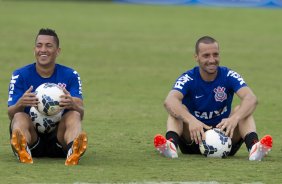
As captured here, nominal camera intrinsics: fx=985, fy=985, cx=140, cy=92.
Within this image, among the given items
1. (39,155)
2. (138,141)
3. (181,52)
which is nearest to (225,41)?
(181,52)

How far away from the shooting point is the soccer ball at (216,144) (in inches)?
436

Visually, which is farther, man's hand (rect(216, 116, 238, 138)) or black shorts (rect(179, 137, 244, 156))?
black shorts (rect(179, 137, 244, 156))

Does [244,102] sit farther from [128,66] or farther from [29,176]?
[128,66]

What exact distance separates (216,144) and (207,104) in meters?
0.64

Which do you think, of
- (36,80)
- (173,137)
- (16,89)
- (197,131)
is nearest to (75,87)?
(36,80)

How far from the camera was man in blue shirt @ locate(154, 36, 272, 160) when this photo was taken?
11227mm

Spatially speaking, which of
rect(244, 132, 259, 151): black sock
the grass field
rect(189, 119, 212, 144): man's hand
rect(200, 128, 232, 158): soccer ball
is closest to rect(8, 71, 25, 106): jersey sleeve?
the grass field

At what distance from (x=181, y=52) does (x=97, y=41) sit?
3.30m

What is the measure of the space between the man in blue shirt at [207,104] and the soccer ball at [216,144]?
0.22 ft

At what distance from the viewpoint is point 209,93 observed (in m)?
11.5

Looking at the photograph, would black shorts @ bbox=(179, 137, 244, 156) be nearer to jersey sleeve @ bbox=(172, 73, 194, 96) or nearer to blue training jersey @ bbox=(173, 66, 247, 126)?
blue training jersey @ bbox=(173, 66, 247, 126)

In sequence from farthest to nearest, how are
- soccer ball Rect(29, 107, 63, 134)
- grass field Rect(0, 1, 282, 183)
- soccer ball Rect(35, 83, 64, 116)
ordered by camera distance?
soccer ball Rect(29, 107, 63, 134) < soccer ball Rect(35, 83, 64, 116) < grass field Rect(0, 1, 282, 183)

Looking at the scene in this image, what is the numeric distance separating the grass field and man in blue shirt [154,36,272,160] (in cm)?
27

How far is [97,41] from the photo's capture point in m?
27.9
